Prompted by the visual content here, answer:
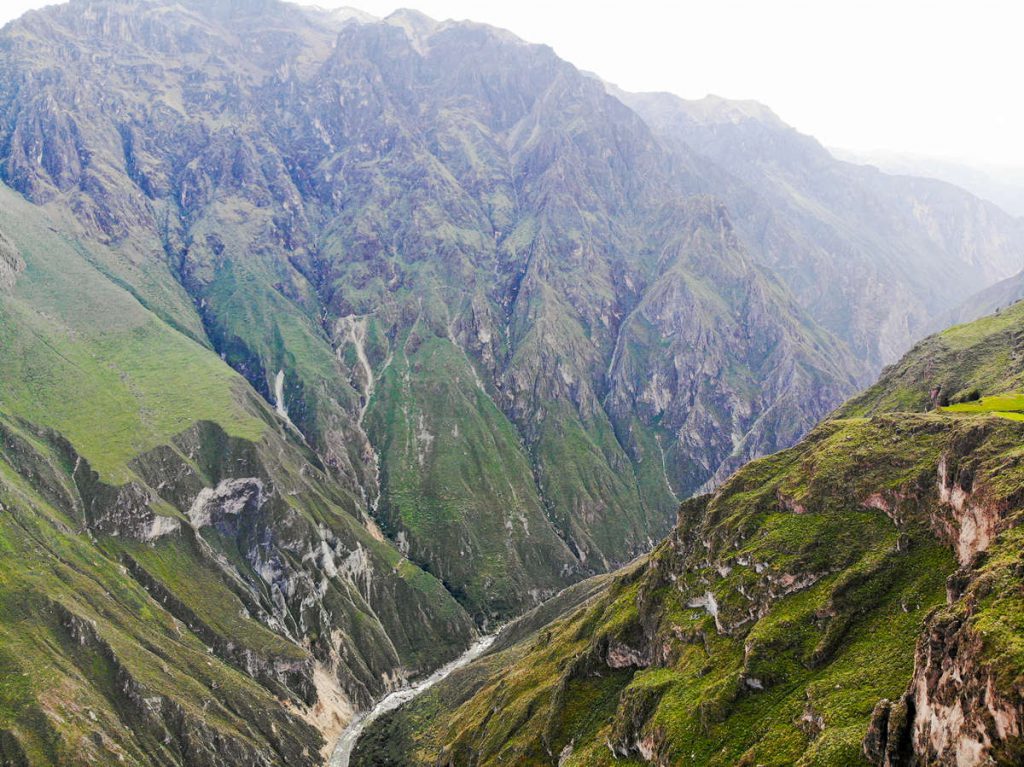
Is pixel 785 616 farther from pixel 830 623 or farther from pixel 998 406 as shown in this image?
pixel 998 406

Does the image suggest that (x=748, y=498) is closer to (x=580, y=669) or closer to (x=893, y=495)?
(x=893, y=495)

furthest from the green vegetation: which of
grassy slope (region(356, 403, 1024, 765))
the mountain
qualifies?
grassy slope (region(356, 403, 1024, 765))

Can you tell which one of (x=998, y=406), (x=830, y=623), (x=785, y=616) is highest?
(x=998, y=406)

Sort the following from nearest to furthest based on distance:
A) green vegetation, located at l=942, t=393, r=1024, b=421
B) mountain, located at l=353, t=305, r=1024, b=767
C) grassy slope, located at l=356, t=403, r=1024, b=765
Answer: mountain, located at l=353, t=305, r=1024, b=767 → grassy slope, located at l=356, t=403, r=1024, b=765 → green vegetation, located at l=942, t=393, r=1024, b=421

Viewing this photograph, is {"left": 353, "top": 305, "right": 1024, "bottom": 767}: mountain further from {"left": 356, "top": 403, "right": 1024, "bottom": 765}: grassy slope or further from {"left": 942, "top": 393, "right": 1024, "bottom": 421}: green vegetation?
{"left": 942, "top": 393, "right": 1024, "bottom": 421}: green vegetation

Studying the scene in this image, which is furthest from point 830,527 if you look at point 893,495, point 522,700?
point 522,700

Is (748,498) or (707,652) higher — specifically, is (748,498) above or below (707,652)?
above

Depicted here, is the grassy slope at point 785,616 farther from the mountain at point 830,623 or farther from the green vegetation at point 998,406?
the green vegetation at point 998,406

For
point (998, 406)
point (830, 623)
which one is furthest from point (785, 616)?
point (998, 406)

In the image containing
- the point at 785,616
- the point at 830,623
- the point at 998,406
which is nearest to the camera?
the point at 830,623
